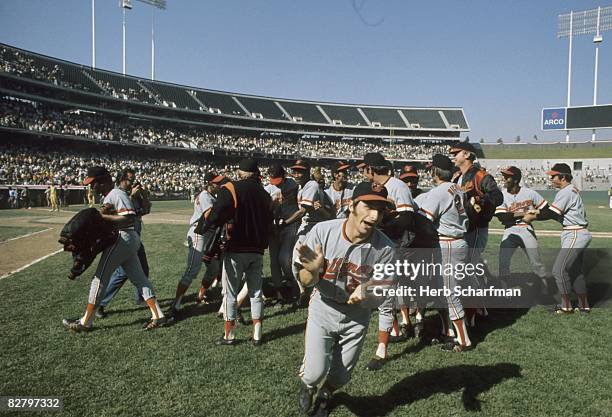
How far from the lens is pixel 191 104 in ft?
178

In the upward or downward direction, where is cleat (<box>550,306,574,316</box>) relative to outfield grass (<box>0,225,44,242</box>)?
downward

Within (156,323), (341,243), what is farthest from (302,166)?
(341,243)

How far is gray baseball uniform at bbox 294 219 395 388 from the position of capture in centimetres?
341

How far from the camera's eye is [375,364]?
15.1 ft

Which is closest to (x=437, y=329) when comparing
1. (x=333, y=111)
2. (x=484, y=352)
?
(x=484, y=352)

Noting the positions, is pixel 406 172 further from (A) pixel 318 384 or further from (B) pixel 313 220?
(A) pixel 318 384

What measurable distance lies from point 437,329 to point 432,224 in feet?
5.21

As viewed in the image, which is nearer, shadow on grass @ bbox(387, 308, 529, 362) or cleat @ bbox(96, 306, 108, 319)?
shadow on grass @ bbox(387, 308, 529, 362)

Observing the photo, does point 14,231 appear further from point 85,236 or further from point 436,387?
point 436,387

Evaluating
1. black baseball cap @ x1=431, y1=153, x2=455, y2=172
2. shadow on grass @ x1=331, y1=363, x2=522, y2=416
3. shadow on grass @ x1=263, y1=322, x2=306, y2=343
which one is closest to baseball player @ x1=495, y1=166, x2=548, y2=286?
black baseball cap @ x1=431, y1=153, x2=455, y2=172

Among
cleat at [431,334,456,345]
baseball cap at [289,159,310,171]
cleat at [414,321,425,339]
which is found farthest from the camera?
baseball cap at [289,159,310,171]

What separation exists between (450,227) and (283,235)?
299cm

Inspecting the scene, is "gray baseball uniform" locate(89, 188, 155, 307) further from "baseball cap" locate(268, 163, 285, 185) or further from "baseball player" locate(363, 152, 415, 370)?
"baseball player" locate(363, 152, 415, 370)

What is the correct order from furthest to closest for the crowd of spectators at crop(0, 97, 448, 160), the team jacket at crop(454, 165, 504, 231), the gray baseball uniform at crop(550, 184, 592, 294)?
the crowd of spectators at crop(0, 97, 448, 160), the gray baseball uniform at crop(550, 184, 592, 294), the team jacket at crop(454, 165, 504, 231)
